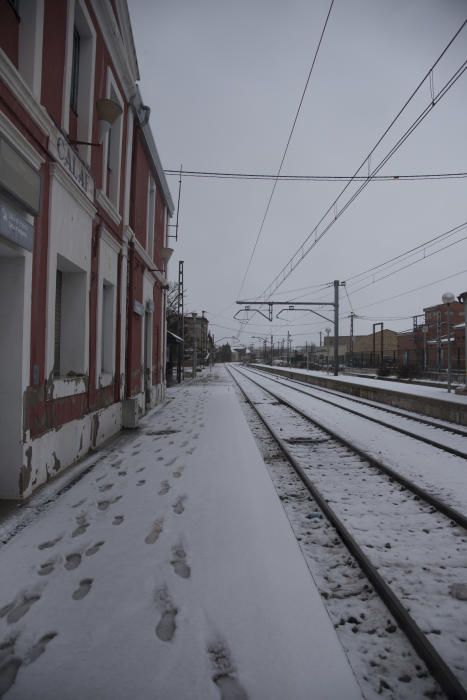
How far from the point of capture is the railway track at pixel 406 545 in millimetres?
2268

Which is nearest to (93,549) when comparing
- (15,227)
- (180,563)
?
(180,563)

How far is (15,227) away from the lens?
13.7ft

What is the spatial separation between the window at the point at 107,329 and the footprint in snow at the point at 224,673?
673 centimetres

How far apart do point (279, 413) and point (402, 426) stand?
3.73 meters

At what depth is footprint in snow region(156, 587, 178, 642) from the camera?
7.43ft

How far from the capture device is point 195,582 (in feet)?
9.19

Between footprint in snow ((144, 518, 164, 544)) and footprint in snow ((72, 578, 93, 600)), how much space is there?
651 mm

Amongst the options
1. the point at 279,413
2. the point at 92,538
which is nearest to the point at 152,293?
the point at 279,413

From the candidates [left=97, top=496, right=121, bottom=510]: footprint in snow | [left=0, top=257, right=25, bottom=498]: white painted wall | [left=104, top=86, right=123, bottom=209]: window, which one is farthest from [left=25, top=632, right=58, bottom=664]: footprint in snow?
[left=104, top=86, right=123, bottom=209]: window

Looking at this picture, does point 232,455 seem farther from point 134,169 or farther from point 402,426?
point 134,169

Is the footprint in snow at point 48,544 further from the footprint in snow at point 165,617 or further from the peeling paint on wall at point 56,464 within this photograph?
the peeling paint on wall at point 56,464

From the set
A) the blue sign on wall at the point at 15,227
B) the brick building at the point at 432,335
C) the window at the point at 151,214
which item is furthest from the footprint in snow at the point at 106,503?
the brick building at the point at 432,335

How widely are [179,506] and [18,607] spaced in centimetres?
188

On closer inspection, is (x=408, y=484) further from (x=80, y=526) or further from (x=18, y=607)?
(x=18, y=607)
